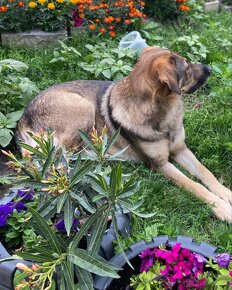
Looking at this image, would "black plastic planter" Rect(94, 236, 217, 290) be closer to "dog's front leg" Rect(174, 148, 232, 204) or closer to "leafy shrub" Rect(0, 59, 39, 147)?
"dog's front leg" Rect(174, 148, 232, 204)

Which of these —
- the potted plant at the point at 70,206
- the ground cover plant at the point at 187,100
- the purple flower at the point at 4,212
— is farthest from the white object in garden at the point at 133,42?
the potted plant at the point at 70,206

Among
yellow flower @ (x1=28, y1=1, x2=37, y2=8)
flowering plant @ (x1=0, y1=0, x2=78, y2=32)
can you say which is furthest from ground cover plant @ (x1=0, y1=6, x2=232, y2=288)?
yellow flower @ (x1=28, y1=1, x2=37, y2=8)

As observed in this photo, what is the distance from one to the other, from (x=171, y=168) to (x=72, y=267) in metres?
2.03

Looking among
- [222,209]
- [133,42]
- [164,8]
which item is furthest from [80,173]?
[164,8]

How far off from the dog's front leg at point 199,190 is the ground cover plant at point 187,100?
6 centimetres

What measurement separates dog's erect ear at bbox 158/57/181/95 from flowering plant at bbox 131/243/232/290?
144cm

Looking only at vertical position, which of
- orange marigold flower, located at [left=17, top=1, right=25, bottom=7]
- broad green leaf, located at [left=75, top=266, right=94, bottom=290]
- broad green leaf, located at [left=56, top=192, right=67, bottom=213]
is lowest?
orange marigold flower, located at [left=17, top=1, right=25, bottom=7]

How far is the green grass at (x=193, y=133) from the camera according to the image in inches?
134

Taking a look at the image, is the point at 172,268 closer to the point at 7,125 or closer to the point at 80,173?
the point at 80,173

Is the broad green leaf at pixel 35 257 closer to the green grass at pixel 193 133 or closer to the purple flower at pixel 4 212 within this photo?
the purple flower at pixel 4 212

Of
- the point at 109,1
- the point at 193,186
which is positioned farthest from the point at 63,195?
the point at 109,1

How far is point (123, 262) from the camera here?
2605mm

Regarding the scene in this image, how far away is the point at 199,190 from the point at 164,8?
164 inches

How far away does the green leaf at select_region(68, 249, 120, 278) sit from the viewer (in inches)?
85.8
